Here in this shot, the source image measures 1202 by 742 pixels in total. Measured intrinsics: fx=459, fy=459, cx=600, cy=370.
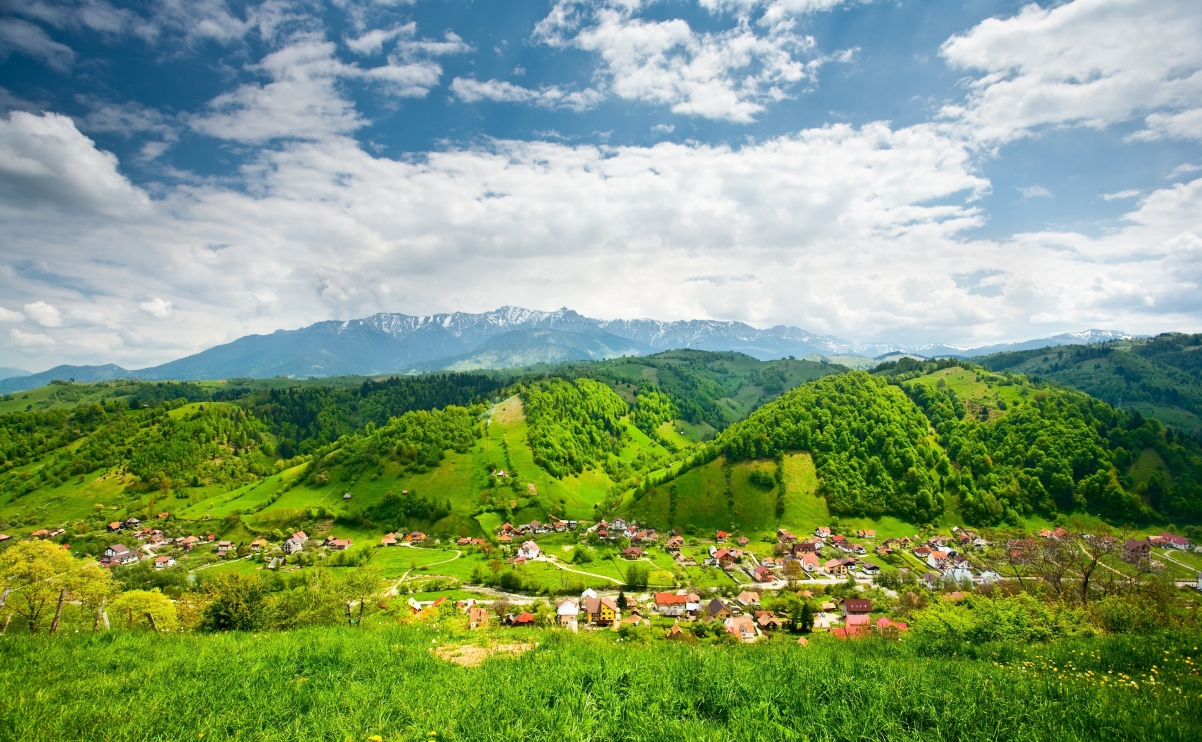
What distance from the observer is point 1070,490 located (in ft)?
343

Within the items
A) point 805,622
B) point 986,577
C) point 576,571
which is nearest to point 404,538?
point 576,571

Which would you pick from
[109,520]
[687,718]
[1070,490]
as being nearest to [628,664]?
[687,718]

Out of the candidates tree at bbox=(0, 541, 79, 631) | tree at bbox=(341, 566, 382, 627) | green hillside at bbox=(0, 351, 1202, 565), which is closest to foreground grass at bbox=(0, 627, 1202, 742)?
tree at bbox=(0, 541, 79, 631)

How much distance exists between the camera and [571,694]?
8969 millimetres

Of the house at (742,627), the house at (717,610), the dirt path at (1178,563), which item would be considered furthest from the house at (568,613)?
the dirt path at (1178,563)

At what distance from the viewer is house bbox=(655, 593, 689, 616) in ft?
200

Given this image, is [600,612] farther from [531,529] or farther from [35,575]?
[531,529]

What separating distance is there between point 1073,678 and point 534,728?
12724mm

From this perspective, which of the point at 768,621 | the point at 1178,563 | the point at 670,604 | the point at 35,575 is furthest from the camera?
the point at 1178,563

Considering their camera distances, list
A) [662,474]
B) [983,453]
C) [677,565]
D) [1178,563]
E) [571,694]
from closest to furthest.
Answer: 1. [571,694]
2. [1178,563]
3. [677,565]
4. [983,453]
5. [662,474]

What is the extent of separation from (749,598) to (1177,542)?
298ft

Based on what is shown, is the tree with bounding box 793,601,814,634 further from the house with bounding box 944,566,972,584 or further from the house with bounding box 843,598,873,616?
the house with bounding box 944,566,972,584

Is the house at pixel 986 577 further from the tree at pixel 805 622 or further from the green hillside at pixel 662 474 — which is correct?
the tree at pixel 805 622

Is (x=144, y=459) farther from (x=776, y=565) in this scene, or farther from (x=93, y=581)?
(x=776, y=565)
